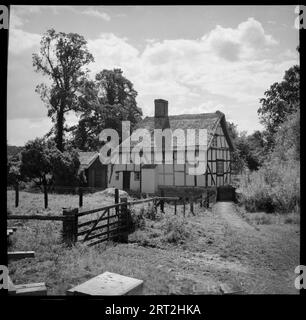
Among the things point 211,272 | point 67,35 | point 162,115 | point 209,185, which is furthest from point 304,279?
point 67,35

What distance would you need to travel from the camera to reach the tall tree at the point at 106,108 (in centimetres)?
3703

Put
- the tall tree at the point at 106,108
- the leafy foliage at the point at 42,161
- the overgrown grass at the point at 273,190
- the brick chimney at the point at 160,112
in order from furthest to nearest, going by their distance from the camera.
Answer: the tall tree at the point at 106,108, the brick chimney at the point at 160,112, the leafy foliage at the point at 42,161, the overgrown grass at the point at 273,190

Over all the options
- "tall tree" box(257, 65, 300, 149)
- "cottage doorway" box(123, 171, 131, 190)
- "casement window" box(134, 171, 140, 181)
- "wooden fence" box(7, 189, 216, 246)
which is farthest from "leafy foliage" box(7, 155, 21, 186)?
"tall tree" box(257, 65, 300, 149)

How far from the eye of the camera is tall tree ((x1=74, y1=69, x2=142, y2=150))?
1458 inches

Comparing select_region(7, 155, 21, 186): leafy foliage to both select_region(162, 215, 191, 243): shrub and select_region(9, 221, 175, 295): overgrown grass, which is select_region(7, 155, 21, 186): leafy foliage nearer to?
select_region(9, 221, 175, 295): overgrown grass

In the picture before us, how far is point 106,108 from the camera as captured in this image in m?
38.0

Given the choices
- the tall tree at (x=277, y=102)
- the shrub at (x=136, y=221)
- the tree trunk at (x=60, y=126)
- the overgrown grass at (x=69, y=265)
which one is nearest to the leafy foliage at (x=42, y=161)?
the tree trunk at (x=60, y=126)

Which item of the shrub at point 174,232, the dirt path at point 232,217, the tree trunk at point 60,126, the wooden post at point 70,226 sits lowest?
the dirt path at point 232,217

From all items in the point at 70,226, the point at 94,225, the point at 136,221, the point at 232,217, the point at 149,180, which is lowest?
the point at 232,217

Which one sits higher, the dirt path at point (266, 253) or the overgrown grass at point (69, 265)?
the overgrown grass at point (69, 265)

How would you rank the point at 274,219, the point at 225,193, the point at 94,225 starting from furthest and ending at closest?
the point at 225,193 < the point at 274,219 < the point at 94,225

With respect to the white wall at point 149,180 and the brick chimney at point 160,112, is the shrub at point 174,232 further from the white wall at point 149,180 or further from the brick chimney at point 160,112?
the brick chimney at point 160,112

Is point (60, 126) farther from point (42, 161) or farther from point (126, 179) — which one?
point (42, 161)

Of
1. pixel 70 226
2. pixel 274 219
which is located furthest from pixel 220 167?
pixel 70 226
